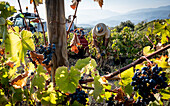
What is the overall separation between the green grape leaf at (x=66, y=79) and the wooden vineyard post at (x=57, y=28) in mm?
200

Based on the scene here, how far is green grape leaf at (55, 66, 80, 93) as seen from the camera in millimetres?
878

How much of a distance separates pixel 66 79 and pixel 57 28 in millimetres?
415

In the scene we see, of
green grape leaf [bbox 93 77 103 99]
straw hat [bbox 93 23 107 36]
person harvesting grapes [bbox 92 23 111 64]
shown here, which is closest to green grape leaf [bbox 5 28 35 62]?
green grape leaf [bbox 93 77 103 99]

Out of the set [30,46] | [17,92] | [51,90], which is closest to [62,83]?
[51,90]

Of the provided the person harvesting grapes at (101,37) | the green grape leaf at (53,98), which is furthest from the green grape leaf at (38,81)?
the person harvesting grapes at (101,37)

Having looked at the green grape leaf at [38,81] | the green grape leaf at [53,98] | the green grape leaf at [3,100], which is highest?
the green grape leaf at [38,81]

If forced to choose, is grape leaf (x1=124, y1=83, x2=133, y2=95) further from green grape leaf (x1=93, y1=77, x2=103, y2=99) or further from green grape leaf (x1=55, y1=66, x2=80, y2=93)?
green grape leaf (x1=55, y1=66, x2=80, y2=93)

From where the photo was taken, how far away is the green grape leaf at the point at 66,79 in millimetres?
878

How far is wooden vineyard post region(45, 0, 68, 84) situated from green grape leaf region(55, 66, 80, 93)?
0.20m

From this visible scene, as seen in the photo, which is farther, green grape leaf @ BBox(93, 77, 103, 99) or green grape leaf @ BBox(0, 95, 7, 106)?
green grape leaf @ BBox(0, 95, 7, 106)

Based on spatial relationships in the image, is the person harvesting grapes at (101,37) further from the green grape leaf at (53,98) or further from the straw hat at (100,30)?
the green grape leaf at (53,98)

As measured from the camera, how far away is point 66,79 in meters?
0.91

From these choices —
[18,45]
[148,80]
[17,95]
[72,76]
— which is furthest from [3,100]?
[148,80]

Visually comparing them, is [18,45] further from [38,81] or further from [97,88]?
[97,88]
